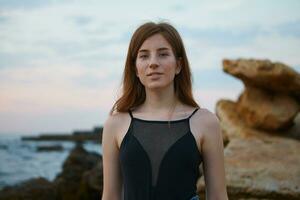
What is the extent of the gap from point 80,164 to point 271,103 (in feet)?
18.7

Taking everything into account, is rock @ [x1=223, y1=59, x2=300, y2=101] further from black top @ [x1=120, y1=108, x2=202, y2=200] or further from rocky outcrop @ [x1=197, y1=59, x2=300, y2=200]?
black top @ [x1=120, y1=108, x2=202, y2=200]

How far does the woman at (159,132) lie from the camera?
8.27 ft

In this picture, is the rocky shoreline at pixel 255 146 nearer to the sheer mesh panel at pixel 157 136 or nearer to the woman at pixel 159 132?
the woman at pixel 159 132

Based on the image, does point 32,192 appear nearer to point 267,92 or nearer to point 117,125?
point 267,92

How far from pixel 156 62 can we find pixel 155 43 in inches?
4.8

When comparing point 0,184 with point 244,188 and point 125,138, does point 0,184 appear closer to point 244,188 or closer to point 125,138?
point 244,188

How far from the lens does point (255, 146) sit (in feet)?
23.6

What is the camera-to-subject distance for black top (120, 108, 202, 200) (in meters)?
2.51

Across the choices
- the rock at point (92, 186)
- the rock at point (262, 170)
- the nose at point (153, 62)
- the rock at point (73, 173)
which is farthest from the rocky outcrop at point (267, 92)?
the nose at point (153, 62)

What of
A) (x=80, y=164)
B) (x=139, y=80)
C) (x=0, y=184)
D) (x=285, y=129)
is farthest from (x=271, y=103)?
(x=0, y=184)

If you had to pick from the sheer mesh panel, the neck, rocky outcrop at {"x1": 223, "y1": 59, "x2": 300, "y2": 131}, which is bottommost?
rocky outcrop at {"x1": 223, "y1": 59, "x2": 300, "y2": 131}

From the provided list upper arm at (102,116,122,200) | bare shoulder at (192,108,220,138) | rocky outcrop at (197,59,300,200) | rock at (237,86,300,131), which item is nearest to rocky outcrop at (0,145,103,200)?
rocky outcrop at (197,59,300,200)

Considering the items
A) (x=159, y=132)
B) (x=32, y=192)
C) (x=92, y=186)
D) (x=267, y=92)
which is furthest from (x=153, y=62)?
(x=267, y=92)

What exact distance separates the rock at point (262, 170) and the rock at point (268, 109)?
235 centimetres
